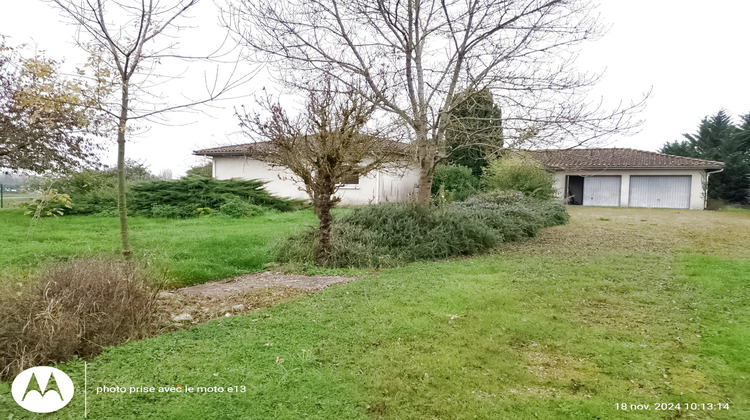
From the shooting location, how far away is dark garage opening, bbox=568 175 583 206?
28.1m

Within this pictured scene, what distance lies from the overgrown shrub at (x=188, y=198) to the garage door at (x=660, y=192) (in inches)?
878

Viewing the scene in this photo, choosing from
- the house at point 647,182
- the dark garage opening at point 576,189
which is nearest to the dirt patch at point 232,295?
the house at point 647,182

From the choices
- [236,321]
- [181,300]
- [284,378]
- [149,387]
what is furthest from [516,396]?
[181,300]

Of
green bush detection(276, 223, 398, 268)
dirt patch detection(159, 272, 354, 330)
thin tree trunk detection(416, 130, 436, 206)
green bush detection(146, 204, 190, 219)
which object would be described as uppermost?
thin tree trunk detection(416, 130, 436, 206)

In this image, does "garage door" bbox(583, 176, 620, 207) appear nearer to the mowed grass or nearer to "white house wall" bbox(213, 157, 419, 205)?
"white house wall" bbox(213, 157, 419, 205)

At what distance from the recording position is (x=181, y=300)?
530cm

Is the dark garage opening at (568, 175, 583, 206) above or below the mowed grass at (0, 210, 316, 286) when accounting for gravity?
above

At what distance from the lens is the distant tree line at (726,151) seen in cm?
2639

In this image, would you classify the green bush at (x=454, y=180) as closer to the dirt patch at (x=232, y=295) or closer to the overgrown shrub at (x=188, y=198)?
the overgrown shrub at (x=188, y=198)

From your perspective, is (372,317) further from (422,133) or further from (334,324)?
(422,133)

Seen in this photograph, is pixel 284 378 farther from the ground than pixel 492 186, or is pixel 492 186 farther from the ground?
pixel 492 186

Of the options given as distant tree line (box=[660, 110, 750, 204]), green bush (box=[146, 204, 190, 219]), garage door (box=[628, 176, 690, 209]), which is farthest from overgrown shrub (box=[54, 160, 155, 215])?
distant tree line (box=[660, 110, 750, 204])

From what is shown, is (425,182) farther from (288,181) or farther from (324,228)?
(288,181)

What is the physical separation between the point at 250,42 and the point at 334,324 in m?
7.14
